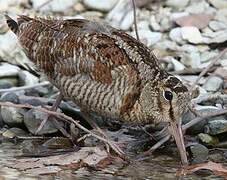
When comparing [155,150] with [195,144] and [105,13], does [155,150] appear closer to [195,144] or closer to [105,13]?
[195,144]

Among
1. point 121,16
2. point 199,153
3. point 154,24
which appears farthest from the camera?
point 121,16

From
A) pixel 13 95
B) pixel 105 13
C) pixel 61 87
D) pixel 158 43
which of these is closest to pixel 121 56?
pixel 61 87

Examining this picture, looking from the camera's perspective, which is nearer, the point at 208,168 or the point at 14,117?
the point at 208,168

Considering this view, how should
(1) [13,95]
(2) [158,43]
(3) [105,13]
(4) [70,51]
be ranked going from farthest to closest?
1. (3) [105,13]
2. (2) [158,43]
3. (1) [13,95]
4. (4) [70,51]

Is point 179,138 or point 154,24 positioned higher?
point 154,24

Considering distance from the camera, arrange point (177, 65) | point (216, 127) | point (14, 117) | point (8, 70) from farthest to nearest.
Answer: point (177, 65) → point (8, 70) → point (14, 117) → point (216, 127)

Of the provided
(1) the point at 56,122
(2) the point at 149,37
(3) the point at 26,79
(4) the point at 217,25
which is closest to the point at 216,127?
(1) the point at 56,122

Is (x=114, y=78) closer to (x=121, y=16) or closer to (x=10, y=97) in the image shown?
(x=10, y=97)
